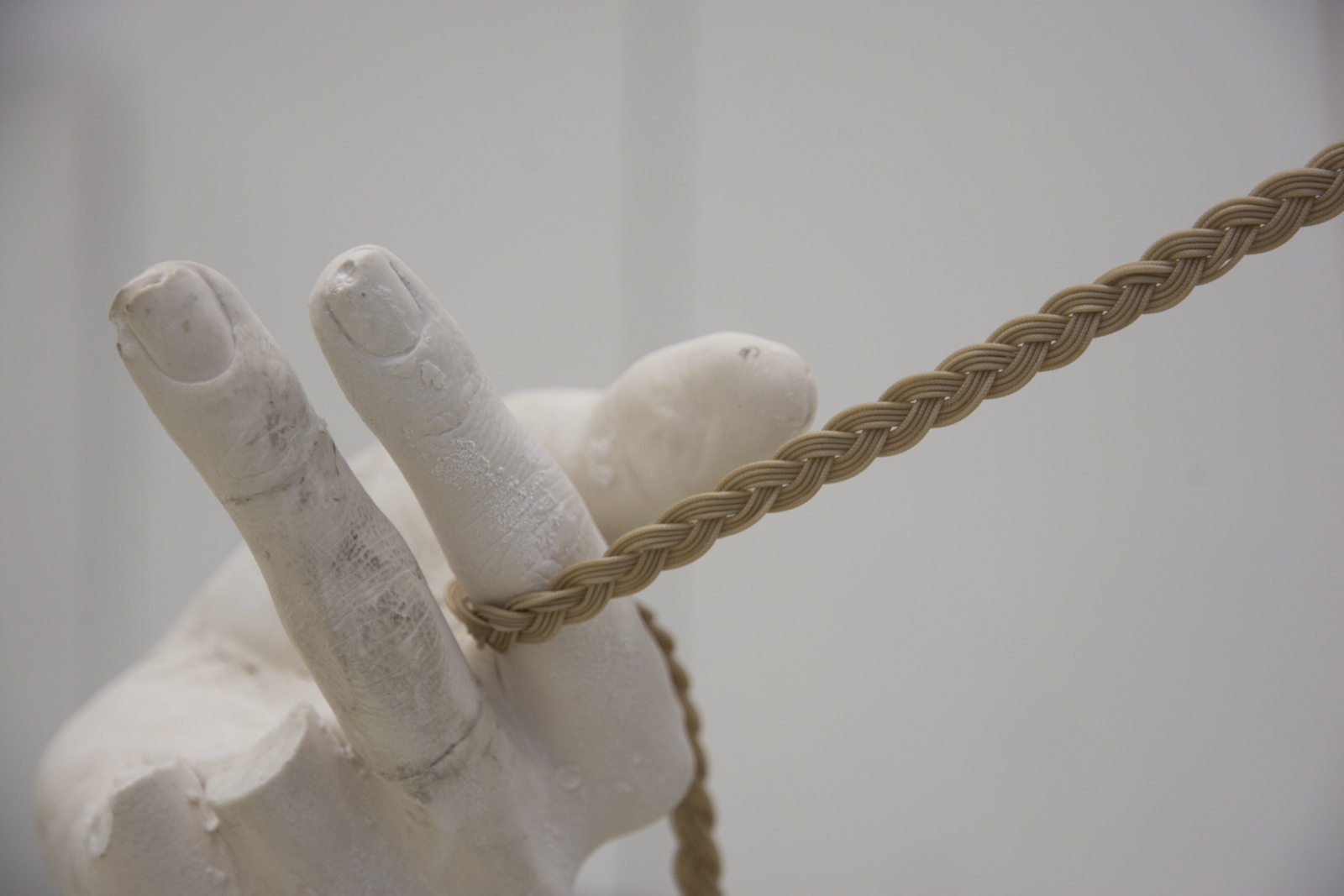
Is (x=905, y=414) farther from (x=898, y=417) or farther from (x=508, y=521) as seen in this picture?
(x=508, y=521)

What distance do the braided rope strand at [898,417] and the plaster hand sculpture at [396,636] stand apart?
4cm

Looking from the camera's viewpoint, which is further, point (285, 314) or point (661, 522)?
point (285, 314)

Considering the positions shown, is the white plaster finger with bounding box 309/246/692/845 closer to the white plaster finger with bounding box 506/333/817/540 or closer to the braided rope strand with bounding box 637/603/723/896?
the white plaster finger with bounding box 506/333/817/540

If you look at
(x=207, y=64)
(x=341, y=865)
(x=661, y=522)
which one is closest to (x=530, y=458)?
(x=661, y=522)

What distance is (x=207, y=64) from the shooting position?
132 cm

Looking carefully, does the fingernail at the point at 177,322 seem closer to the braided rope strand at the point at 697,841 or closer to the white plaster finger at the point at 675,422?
the white plaster finger at the point at 675,422

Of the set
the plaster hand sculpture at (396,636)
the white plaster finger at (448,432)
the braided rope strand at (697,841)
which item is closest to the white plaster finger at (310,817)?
the plaster hand sculpture at (396,636)

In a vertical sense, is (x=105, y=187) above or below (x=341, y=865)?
above

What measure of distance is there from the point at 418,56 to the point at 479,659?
3.50 feet

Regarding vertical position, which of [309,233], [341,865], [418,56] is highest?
[418,56]

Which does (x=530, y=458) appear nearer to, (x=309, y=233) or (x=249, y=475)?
(x=249, y=475)

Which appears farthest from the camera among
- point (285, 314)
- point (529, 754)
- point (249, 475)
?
point (285, 314)

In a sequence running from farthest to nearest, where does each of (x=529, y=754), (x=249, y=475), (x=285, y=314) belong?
1. (x=285, y=314)
2. (x=529, y=754)
3. (x=249, y=475)

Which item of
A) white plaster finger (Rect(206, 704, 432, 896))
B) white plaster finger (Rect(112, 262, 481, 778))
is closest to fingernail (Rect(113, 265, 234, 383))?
white plaster finger (Rect(112, 262, 481, 778))
